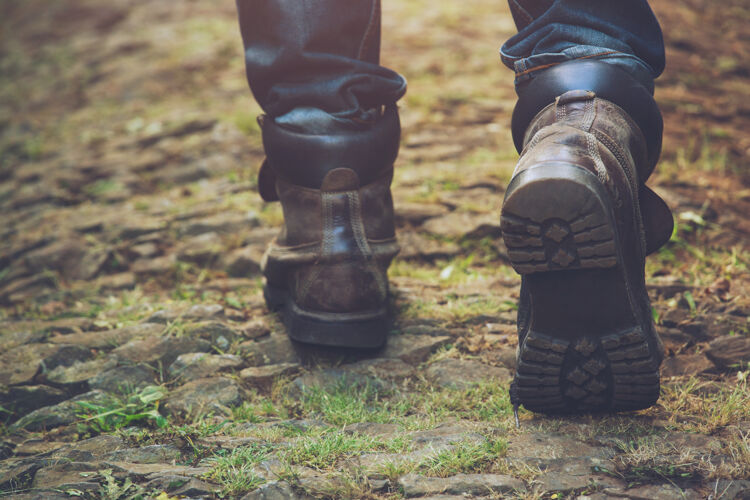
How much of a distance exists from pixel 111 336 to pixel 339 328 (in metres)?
0.61

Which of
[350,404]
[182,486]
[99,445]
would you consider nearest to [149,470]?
[182,486]

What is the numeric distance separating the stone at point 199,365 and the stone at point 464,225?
91cm

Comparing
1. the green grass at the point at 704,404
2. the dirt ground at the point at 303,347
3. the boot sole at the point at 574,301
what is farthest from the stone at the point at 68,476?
the green grass at the point at 704,404

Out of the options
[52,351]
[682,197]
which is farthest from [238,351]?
[682,197]

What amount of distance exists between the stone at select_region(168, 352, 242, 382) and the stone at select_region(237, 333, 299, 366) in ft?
0.11

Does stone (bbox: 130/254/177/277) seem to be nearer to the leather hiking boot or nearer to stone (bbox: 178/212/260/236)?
stone (bbox: 178/212/260/236)

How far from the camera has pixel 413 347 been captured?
1.54 m

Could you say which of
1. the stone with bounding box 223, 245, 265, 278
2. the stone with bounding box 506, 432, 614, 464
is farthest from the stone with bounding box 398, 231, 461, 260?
the stone with bounding box 506, 432, 614, 464

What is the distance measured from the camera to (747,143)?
2650mm

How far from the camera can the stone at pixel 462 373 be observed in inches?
53.9

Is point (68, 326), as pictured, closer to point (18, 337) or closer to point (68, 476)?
point (18, 337)

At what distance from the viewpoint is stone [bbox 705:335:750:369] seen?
1351 mm

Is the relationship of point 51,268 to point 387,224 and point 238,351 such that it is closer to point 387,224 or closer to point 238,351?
point 238,351

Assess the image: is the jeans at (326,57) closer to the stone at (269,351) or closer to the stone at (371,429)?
the stone at (269,351)
